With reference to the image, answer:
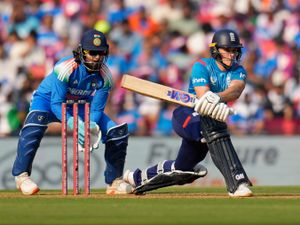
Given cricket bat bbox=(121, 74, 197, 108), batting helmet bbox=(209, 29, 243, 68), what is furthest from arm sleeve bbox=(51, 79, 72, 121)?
batting helmet bbox=(209, 29, 243, 68)

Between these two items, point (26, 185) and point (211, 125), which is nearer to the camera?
point (211, 125)

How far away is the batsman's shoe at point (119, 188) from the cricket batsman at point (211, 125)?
0.21 feet

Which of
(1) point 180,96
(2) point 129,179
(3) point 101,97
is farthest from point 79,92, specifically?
(1) point 180,96

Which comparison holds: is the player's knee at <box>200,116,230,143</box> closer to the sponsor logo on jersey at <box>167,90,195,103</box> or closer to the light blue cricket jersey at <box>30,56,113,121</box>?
the sponsor logo on jersey at <box>167,90,195,103</box>

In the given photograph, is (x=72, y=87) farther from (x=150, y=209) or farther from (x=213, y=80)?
(x=150, y=209)

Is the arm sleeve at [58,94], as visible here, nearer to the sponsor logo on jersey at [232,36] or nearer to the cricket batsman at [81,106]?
the cricket batsman at [81,106]

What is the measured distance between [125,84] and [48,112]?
1.23 m

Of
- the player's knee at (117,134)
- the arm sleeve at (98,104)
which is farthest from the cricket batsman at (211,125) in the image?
the arm sleeve at (98,104)

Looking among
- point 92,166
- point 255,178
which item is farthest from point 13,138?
point 255,178

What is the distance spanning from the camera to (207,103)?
8.95 meters

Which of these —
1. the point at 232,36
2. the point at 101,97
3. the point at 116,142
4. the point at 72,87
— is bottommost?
the point at 116,142

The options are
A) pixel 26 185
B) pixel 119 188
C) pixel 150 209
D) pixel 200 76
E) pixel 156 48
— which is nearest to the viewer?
pixel 150 209

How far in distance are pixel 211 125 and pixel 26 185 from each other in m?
2.00

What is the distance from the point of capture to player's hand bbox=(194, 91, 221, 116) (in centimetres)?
895
